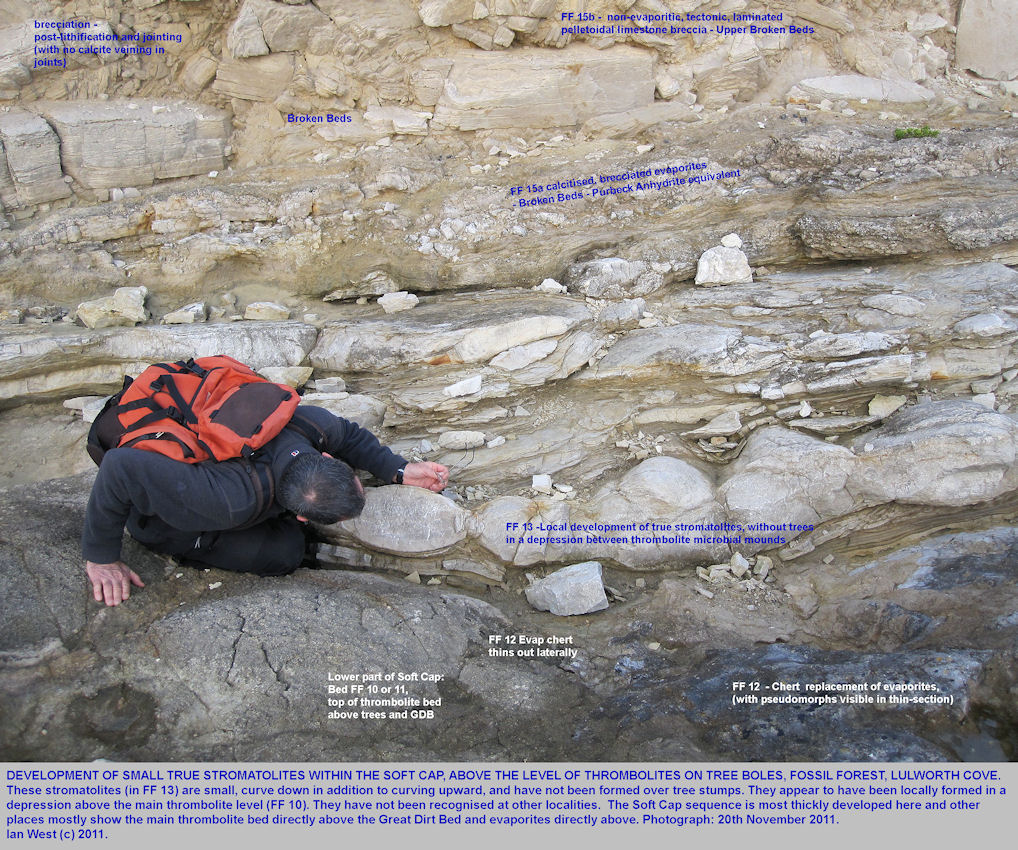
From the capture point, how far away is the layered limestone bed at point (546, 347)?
3.62 meters

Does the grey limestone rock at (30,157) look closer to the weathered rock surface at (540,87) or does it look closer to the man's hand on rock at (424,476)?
the weathered rock surface at (540,87)

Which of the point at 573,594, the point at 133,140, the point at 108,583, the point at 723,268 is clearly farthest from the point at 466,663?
the point at 133,140

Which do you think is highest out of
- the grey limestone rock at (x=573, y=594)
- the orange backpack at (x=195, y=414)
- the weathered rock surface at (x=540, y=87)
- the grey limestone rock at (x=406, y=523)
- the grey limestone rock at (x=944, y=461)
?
the weathered rock surface at (x=540, y=87)

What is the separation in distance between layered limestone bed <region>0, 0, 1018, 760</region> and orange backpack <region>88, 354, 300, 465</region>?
34.5 inches

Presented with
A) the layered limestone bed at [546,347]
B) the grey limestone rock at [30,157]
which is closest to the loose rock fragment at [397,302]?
the layered limestone bed at [546,347]

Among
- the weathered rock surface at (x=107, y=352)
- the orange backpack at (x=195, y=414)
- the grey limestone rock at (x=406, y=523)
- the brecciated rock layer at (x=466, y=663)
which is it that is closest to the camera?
the brecciated rock layer at (x=466, y=663)

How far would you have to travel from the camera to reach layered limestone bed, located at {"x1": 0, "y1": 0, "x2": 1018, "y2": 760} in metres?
3.62

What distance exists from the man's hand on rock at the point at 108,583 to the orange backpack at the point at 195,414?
0.66 meters

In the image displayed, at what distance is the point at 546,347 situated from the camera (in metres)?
5.59

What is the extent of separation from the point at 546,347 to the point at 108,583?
338 centimetres

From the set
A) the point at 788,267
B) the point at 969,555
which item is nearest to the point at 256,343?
the point at 788,267

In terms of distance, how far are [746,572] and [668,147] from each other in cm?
465

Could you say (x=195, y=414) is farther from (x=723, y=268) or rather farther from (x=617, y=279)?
(x=723, y=268)

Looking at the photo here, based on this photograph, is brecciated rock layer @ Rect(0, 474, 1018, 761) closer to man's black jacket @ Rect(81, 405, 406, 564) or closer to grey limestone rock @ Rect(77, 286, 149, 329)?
man's black jacket @ Rect(81, 405, 406, 564)
